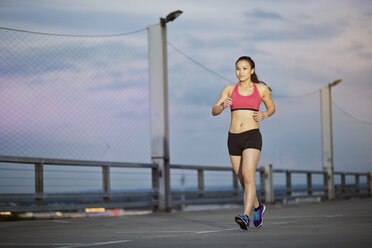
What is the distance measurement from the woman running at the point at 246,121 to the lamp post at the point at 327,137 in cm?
1599

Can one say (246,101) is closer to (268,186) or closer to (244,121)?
(244,121)

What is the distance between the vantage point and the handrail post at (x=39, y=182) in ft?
28.1

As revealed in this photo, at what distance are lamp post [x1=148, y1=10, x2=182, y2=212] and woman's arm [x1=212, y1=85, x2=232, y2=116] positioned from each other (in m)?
5.71

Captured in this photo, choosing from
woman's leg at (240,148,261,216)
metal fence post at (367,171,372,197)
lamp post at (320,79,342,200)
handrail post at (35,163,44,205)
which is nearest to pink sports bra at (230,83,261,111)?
woman's leg at (240,148,261,216)

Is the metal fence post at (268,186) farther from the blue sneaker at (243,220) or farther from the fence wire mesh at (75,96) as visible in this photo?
the blue sneaker at (243,220)

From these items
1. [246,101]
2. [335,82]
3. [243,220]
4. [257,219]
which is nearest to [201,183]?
[257,219]

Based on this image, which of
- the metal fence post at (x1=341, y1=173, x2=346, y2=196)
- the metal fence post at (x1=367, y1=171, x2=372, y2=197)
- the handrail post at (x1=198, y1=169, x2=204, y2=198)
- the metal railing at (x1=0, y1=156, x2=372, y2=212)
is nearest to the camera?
the metal railing at (x1=0, y1=156, x2=372, y2=212)

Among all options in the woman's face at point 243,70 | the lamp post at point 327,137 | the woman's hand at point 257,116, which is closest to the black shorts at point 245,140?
the woman's hand at point 257,116

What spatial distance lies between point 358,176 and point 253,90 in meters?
20.1

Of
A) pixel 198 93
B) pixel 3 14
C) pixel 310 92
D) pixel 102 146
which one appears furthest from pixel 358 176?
pixel 3 14

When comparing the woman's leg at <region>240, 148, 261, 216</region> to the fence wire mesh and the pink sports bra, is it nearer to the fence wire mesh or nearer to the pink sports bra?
the pink sports bra

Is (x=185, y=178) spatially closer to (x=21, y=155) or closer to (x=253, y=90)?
(x=21, y=155)

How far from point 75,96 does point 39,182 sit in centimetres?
250

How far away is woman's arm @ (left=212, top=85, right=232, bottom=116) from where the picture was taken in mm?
5854
